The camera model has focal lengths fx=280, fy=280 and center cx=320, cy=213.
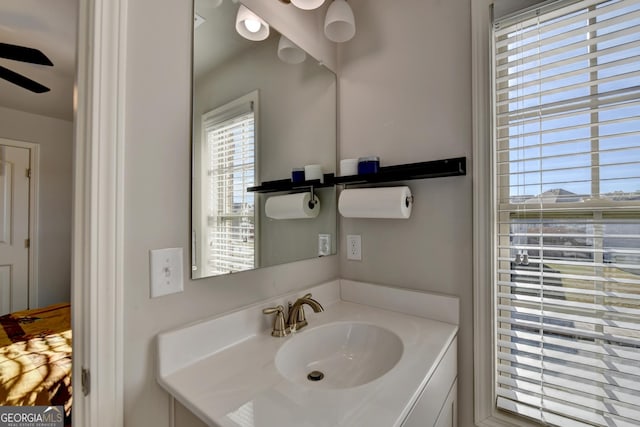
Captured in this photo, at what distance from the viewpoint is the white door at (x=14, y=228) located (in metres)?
2.93

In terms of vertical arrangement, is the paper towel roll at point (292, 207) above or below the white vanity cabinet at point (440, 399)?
above

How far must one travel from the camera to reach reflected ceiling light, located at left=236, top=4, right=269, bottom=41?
1.00 m

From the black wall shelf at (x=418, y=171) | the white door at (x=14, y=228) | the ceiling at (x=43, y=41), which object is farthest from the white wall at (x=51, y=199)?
the black wall shelf at (x=418, y=171)

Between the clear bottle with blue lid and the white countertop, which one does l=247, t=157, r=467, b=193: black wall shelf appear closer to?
the clear bottle with blue lid

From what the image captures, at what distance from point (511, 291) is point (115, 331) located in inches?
47.3

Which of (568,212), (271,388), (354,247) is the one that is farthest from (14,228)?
(568,212)

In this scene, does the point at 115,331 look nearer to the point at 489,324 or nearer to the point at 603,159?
the point at 489,324

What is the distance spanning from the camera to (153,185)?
2.45 feet

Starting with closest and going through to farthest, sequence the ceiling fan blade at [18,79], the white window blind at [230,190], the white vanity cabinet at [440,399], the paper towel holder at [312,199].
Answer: the white vanity cabinet at [440,399] < the white window blind at [230,190] < the paper towel holder at [312,199] < the ceiling fan blade at [18,79]

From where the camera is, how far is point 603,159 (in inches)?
32.5

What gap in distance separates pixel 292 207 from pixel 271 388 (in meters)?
0.70

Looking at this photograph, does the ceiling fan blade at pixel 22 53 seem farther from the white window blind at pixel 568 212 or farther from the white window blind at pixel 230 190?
the white window blind at pixel 568 212

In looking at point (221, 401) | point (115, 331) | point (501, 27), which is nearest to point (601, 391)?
point (221, 401)

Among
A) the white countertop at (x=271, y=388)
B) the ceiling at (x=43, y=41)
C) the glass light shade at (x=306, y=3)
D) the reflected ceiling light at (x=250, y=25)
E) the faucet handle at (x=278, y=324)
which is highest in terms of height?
the ceiling at (x=43, y=41)
